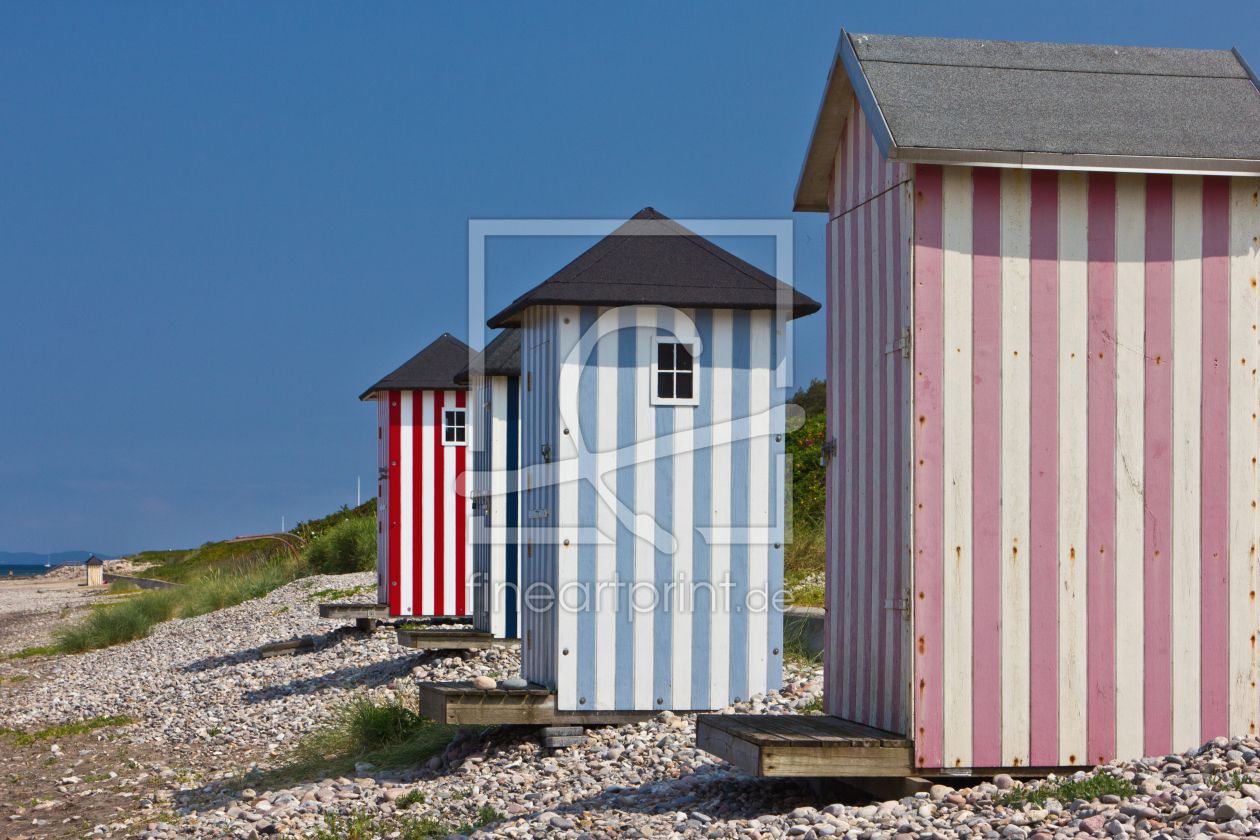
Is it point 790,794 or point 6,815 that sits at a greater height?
point 790,794

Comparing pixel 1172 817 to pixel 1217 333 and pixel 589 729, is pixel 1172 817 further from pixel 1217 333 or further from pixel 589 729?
pixel 589 729

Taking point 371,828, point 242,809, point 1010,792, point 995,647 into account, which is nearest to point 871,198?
point 995,647

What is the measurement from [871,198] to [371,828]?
14.7 feet

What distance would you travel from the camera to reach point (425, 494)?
47.6 ft

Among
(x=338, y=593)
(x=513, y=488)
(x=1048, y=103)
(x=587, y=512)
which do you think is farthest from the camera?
(x=338, y=593)

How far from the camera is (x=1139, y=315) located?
5438 millimetres

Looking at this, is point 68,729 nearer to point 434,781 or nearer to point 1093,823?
point 434,781

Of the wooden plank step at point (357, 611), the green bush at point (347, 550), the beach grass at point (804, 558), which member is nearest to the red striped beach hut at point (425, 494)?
the wooden plank step at point (357, 611)

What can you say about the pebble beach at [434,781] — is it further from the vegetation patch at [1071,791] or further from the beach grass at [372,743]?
the beach grass at [372,743]

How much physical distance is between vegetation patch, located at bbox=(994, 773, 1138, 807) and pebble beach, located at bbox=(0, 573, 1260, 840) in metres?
0.02

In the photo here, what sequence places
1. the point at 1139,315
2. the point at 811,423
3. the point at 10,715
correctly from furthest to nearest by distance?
the point at 811,423
the point at 10,715
the point at 1139,315

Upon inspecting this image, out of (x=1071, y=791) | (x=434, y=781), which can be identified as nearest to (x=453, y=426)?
(x=434, y=781)

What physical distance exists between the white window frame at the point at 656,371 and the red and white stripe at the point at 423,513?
6.77 metres

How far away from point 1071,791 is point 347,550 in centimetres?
2057
